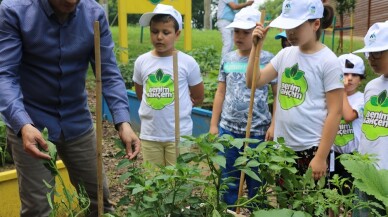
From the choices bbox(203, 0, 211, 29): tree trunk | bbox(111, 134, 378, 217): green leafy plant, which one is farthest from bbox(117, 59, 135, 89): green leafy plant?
bbox(203, 0, 211, 29): tree trunk

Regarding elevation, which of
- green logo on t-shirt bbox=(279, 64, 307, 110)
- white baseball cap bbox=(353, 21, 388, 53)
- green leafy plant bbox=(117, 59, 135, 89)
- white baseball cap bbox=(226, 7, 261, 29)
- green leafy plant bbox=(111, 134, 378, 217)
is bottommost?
green leafy plant bbox=(117, 59, 135, 89)

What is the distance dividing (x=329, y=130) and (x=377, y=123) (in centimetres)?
26

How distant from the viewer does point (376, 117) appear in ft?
9.68

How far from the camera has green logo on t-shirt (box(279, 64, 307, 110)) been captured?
297 cm

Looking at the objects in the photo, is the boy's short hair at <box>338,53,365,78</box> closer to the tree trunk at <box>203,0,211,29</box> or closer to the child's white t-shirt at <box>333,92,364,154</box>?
the child's white t-shirt at <box>333,92,364,154</box>

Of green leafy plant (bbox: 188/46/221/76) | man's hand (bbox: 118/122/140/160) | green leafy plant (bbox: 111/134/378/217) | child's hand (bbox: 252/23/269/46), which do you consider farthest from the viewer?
green leafy plant (bbox: 188/46/221/76)

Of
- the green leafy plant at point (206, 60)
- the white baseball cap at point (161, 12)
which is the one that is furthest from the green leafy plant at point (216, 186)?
the green leafy plant at point (206, 60)

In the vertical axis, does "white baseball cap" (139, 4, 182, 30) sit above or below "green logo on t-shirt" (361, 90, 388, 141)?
above

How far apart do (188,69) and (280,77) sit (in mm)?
834

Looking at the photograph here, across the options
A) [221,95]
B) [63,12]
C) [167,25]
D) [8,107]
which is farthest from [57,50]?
[221,95]

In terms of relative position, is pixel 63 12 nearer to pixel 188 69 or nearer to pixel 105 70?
pixel 105 70

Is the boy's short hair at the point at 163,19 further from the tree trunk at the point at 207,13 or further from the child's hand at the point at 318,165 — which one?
the tree trunk at the point at 207,13

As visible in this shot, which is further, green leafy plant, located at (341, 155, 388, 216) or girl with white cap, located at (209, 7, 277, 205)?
girl with white cap, located at (209, 7, 277, 205)

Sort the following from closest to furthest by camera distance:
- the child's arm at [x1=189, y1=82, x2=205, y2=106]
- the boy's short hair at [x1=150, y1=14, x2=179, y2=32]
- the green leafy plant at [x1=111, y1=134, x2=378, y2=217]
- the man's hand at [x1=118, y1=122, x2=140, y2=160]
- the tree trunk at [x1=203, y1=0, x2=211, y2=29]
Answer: the green leafy plant at [x1=111, y1=134, x2=378, y2=217], the man's hand at [x1=118, y1=122, x2=140, y2=160], the boy's short hair at [x1=150, y1=14, x2=179, y2=32], the child's arm at [x1=189, y1=82, x2=205, y2=106], the tree trunk at [x1=203, y1=0, x2=211, y2=29]
